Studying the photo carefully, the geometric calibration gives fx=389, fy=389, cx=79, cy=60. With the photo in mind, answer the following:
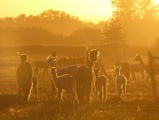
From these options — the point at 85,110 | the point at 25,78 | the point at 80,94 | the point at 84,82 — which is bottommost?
the point at 85,110

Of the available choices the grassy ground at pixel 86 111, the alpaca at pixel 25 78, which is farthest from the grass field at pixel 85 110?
the alpaca at pixel 25 78

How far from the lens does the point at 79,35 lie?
112500 mm

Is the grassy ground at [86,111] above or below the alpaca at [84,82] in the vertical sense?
below

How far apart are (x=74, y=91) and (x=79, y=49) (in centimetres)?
6051

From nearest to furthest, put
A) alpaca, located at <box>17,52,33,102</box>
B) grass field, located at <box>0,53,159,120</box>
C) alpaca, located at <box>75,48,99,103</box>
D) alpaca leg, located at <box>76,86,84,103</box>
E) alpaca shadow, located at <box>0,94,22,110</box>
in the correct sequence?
1. grass field, located at <box>0,53,159,120</box>
2. alpaca, located at <box>75,48,99,103</box>
3. alpaca leg, located at <box>76,86,84,103</box>
4. alpaca shadow, located at <box>0,94,22,110</box>
5. alpaca, located at <box>17,52,33,102</box>

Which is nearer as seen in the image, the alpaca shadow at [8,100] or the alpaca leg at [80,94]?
the alpaca leg at [80,94]

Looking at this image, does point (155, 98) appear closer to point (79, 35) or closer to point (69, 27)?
point (79, 35)

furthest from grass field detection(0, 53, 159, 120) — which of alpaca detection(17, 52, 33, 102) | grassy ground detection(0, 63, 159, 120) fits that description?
alpaca detection(17, 52, 33, 102)

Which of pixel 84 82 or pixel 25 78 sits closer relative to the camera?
pixel 84 82

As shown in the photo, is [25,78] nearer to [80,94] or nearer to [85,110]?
[80,94]

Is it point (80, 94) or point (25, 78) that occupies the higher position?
point (25, 78)

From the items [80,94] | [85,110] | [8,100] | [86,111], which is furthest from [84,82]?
[8,100]

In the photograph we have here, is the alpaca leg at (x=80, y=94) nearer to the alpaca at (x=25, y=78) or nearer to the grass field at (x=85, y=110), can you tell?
the grass field at (x=85, y=110)

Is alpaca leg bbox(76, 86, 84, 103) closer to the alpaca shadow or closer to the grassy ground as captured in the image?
the grassy ground
